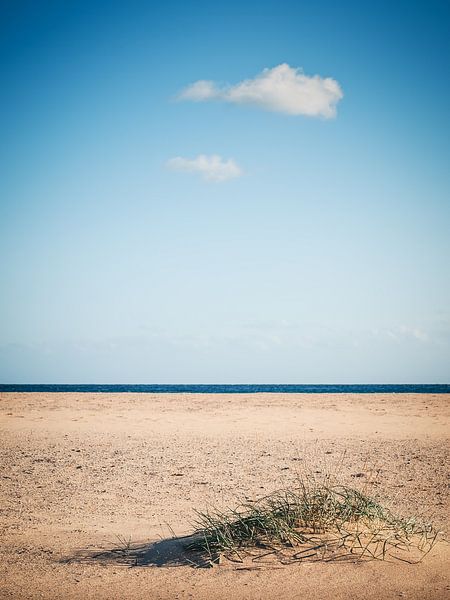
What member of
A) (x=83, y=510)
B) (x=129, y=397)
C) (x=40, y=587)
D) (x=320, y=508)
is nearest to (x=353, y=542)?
(x=320, y=508)

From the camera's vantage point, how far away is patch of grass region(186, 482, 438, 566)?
15.2 ft

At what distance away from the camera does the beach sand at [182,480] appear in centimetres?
432

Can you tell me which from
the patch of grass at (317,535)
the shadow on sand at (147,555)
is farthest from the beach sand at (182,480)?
the patch of grass at (317,535)

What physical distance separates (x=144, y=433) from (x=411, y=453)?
6.88 meters

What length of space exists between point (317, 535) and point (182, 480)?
4408mm

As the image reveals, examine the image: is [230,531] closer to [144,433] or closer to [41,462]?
[41,462]

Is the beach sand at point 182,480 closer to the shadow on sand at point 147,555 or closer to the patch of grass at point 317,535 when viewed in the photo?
the shadow on sand at point 147,555

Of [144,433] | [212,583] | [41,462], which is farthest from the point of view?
[144,433]

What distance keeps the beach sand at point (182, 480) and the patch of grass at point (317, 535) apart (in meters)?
0.19

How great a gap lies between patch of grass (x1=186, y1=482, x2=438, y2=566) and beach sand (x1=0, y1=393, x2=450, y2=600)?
185 mm

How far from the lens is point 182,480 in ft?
29.1

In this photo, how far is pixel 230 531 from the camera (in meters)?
4.96

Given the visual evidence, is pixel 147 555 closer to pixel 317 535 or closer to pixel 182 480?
pixel 317 535

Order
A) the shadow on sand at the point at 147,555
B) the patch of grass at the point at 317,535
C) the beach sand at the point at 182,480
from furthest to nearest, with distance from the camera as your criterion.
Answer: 1. the shadow on sand at the point at 147,555
2. the patch of grass at the point at 317,535
3. the beach sand at the point at 182,480
